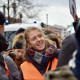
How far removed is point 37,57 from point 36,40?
0.26 m

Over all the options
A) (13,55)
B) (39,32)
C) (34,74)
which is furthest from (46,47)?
(13,55)

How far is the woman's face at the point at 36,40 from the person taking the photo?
304cm

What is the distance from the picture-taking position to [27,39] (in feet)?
10.4

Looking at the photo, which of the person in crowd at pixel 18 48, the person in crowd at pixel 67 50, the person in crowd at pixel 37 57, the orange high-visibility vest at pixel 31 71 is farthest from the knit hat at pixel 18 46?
the person in crowd at pixel 67 50

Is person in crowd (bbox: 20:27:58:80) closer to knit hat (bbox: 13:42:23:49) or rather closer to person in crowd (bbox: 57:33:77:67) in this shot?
person in crowd (bbox: 57:33:77:67)

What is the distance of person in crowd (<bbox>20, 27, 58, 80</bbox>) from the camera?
282 cm

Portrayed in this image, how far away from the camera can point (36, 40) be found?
3076 millimetres

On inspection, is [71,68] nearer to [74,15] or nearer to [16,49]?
[74,15]

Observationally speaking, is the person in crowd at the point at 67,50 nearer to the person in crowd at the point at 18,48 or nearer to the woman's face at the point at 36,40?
the woman's face at the point at 36,40

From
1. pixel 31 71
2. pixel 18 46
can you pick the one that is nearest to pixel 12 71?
→ pixel 31 71

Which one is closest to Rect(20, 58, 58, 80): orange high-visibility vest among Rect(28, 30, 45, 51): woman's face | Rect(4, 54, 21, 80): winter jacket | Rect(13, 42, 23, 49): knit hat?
Rect(4, 54, 21, 80): winter jacket

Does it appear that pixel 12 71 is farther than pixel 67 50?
Yes

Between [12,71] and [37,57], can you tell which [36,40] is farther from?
[12,71]

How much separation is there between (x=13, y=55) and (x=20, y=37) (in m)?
0.38
